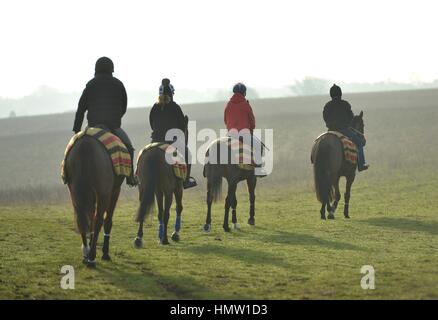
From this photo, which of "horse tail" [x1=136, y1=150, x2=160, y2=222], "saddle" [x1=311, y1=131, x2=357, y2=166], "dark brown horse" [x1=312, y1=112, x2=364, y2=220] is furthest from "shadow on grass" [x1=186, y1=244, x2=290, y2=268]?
"saddle" [x1=311, y1=131, x2=357, y2=166]

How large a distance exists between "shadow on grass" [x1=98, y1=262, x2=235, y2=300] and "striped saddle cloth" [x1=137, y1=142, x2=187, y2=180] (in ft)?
9.34

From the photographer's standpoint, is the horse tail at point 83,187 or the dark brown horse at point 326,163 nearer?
the horse tail at point 83,187

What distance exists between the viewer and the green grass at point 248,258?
957 centimetres

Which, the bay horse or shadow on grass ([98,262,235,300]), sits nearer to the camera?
shadow on grass ([98,262,235,300])

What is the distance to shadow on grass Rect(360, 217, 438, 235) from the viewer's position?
53.0ft

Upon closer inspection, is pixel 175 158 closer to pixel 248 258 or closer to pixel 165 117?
pixel 165 117

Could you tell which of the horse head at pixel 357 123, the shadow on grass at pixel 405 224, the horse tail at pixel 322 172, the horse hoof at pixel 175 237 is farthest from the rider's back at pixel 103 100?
the horse head at pixel 357 123

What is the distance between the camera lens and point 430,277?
10203 millimetres

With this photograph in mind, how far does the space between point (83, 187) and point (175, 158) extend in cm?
307

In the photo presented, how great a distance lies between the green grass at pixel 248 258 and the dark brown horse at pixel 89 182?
25.7 inches

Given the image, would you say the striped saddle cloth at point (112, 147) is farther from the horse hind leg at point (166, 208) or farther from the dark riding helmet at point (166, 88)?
the dark riding helmet at point (166, 88)

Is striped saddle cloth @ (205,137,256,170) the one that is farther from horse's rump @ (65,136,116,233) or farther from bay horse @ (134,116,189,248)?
horse's rump @ (65,136,116,233)

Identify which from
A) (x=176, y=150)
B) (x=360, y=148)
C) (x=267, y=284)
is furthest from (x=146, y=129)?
(x=267, y=284)

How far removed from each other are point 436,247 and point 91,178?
6.26 meters
